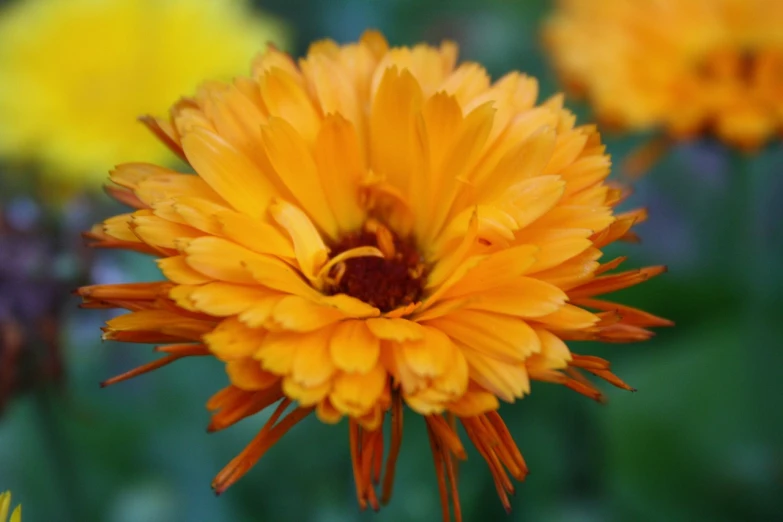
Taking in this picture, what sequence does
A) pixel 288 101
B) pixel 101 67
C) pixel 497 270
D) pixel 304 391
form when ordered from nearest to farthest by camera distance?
pixel 304 391 → pixel 497 270 → pixel 288 101 → pixel 101 67

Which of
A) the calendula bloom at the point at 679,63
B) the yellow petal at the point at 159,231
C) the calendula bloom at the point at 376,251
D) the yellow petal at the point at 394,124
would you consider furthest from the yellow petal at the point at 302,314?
the calendula bloom at the point at 679,63

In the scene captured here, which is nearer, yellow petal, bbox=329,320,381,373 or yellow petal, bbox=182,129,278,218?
yellow petal, bbox=329,320,381,373

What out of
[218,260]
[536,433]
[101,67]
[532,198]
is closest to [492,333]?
[532,198]

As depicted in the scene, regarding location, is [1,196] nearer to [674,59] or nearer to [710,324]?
[674,59]

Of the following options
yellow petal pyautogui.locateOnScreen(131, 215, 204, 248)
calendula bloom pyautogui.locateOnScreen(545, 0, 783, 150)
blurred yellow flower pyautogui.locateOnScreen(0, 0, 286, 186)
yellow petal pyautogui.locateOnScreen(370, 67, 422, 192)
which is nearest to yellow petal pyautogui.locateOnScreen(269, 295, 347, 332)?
yellow petal pyautogui.locateOnScreen(131, 215, 204, 248)

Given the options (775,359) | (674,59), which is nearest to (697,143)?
(674,59)

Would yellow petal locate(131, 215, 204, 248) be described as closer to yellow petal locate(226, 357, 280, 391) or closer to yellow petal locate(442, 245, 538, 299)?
yellow petal locate(226, 357, 280, 391)

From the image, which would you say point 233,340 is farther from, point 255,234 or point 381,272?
point 381,272
